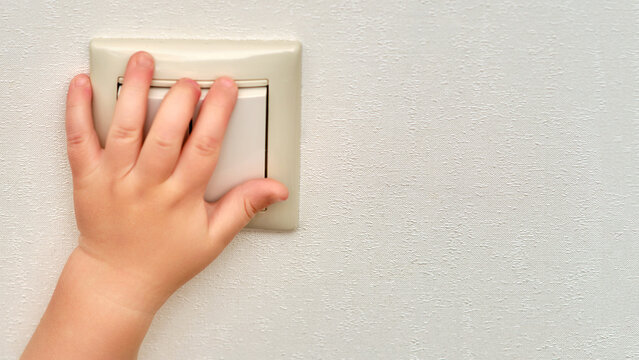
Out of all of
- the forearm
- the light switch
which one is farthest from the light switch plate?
the forearm

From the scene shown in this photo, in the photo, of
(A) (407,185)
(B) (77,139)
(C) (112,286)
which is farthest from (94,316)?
(A) (407,185)

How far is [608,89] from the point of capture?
344 mm

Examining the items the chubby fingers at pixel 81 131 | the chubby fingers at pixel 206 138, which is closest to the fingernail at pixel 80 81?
the chubby fingers at pixel 81 131

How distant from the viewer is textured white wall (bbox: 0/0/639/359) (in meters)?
0.34

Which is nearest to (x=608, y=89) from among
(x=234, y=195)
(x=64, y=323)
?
(x=234, y=195)

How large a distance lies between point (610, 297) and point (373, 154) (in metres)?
0.24

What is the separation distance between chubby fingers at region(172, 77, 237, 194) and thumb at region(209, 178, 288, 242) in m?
0.03

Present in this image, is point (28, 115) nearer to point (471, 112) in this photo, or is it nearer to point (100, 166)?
point (100, 166)

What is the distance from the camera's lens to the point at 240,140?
0.34m

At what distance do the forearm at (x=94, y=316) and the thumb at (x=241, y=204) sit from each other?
0.08m

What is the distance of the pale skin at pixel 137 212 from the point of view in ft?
1.05

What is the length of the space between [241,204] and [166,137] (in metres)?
0.07

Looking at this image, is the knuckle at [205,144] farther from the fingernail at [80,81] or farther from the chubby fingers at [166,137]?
the fingernail at [80,81]

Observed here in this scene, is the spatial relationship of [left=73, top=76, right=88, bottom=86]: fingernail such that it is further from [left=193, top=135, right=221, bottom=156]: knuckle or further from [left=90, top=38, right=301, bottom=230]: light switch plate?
[left=193, top=135, right=221, bottom=156]: knuckle
